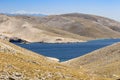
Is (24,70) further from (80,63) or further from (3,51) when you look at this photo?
(80,63)

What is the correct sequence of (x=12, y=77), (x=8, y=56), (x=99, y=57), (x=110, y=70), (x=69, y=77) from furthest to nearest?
(x=99, y=57) → (x=110, y=70) → (x=8, y=56) → (x=69, y=77) → (x=12, y=77)

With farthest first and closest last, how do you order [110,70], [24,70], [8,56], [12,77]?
A: 1. [110,70]
2. [8,56]
3. [24,70]
4. [12,77]

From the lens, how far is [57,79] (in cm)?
3828

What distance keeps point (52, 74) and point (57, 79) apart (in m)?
1.20

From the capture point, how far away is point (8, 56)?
143ft

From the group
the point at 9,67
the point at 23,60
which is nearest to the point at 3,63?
the point at 9,67

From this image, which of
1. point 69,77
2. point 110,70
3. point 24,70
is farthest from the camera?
point 110,70

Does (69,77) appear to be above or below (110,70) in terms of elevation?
above

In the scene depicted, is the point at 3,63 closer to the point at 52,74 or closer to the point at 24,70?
the point at 24,70

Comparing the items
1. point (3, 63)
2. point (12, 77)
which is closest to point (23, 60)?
point (3, 63)

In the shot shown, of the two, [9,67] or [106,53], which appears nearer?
[9,67]

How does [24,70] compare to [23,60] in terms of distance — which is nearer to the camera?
[24,70]

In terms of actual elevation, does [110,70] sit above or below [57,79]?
below

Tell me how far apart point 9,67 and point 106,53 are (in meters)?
67.4
